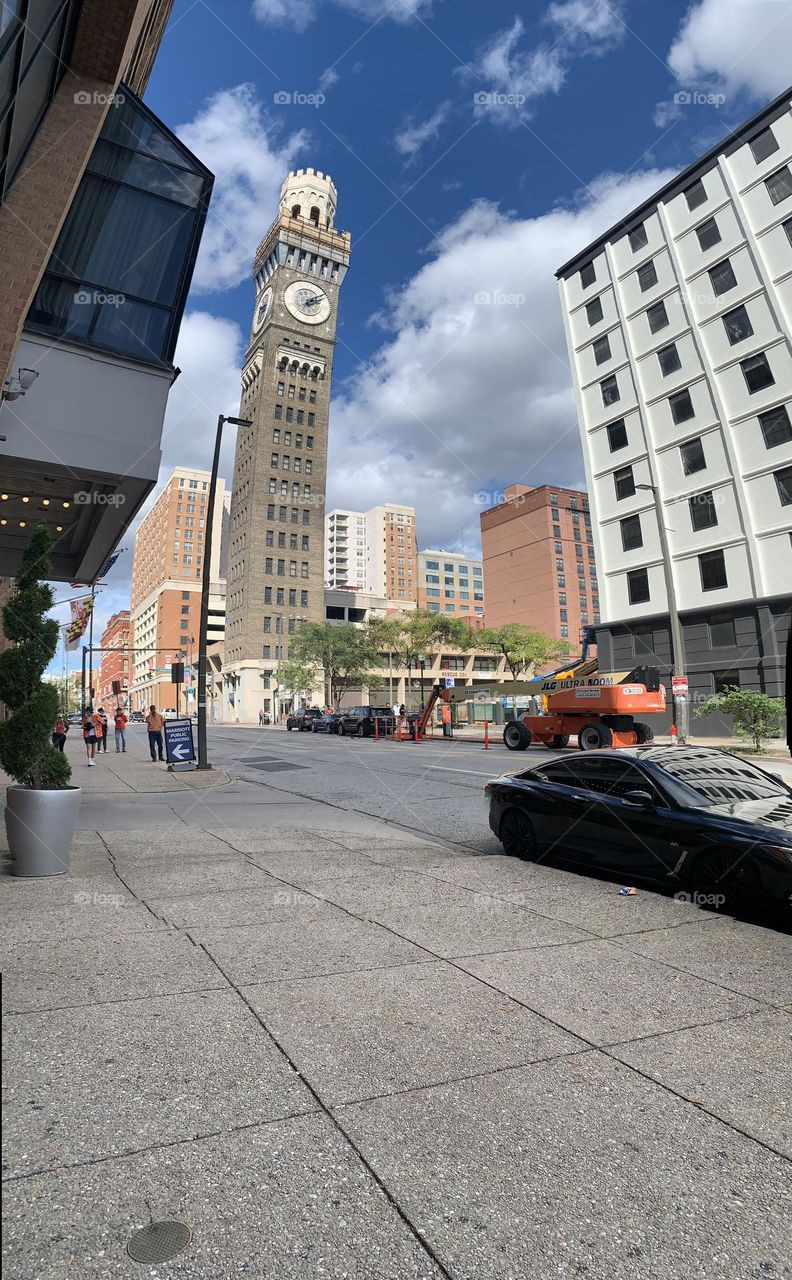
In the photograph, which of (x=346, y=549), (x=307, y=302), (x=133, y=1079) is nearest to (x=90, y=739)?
(x=133, y=1079)

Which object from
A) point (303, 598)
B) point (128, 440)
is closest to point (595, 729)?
point (128, 440)

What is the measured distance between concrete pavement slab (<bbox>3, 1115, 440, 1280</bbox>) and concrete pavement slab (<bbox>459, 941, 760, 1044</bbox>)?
1659mm

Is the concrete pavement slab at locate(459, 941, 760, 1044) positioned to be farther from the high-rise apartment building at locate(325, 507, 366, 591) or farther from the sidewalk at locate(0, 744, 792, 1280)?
the high-rise apartment building at locate(325, 507, 366, 591)

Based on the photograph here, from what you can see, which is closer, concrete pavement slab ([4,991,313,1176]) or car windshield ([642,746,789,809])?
concrete pavement slab ([4,991,313,1176])

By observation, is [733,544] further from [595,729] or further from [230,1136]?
[230,1136]

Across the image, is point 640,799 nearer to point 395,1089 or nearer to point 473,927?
point 473,927

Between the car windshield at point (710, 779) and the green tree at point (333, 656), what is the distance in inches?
2442

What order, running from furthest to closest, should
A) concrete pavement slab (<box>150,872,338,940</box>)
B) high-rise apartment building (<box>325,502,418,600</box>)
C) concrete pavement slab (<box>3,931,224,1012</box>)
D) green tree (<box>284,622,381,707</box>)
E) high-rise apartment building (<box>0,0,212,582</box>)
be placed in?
high-rise apartment building (<box>325,502,418,600</box>)
green tree (<box>284,622,381,707</box>)
high-rise apartment building (<box>0,0,212,582</box>)
concrete pavement slab (<box>150,872,338,940</box>)
concrete pavement slab (<box>3,931,224,1012</box>)

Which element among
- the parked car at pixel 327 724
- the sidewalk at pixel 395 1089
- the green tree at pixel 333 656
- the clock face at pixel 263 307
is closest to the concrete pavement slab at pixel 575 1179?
the sidewalk at pixel 395 1089

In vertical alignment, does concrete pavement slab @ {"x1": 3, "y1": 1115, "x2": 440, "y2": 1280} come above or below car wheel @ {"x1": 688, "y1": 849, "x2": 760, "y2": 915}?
below

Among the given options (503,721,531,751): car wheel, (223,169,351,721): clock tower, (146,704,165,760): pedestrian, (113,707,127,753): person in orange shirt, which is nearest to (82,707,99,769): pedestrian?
(146,704,165,760): pedestrian

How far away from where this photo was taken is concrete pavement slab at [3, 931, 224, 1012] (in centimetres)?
389

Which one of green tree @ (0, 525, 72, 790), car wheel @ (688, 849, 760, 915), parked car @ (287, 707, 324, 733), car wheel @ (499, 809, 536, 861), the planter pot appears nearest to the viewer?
car wheel @ (688, 849, 760, 915)

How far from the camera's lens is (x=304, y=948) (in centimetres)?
475
